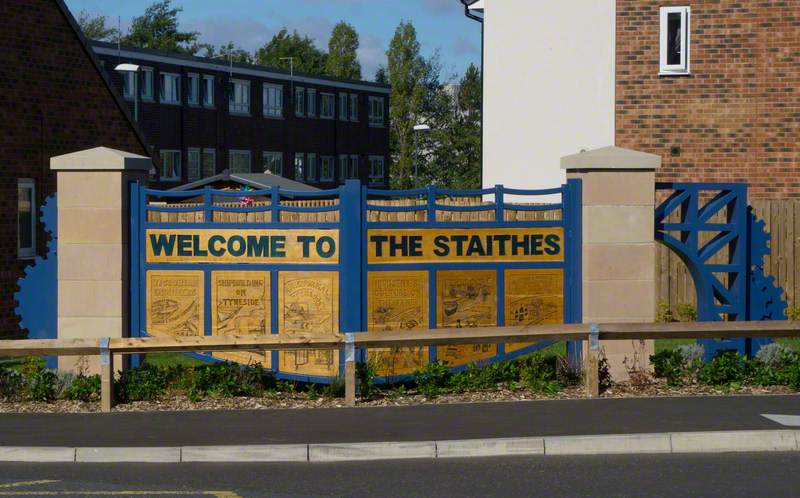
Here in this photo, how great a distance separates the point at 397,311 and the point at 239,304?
167 cm

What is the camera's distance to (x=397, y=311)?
13867 millimetres

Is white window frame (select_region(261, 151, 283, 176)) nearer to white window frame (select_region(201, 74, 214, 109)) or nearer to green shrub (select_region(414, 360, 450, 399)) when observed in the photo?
white window frame (select_region(201, 74, 214, 109))

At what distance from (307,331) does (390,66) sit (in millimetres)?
62547

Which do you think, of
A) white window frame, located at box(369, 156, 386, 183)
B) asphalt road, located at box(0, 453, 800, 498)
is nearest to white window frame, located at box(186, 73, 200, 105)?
white window frame, located at box(369, 156, 386, 183)

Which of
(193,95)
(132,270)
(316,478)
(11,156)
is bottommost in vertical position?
Answer: (316,478)

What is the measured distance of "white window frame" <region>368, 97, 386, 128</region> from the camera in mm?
75812

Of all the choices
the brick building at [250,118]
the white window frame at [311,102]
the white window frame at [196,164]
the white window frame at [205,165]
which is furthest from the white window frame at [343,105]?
the white window frame at [196,164]

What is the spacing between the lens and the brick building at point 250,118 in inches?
Answer: 2244

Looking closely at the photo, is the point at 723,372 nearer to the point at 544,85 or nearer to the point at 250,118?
the point at 544,85

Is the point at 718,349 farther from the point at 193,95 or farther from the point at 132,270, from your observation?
the point at 193,95

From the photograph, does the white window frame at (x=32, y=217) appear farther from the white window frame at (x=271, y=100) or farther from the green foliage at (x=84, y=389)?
the white window frame at (x=271, y=100)

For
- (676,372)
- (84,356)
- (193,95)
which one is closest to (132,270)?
(84,356)

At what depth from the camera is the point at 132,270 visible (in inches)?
550

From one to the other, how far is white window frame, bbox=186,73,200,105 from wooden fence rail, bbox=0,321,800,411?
47448 millimetres
